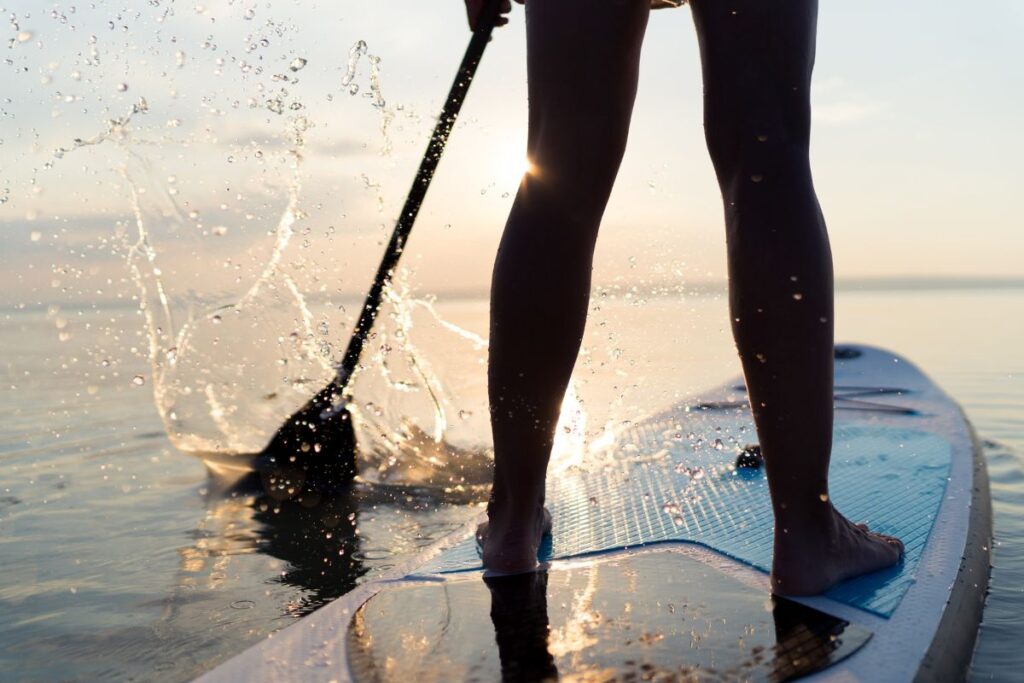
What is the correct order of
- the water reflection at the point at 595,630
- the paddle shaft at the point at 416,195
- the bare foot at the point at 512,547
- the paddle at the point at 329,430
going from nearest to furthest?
the water reflection at the point at 595,630
the bare foot at the point at 512,547
the paddle shaft at the point at 416,195
the paddle at the point at 329,430

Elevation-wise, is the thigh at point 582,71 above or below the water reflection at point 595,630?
above

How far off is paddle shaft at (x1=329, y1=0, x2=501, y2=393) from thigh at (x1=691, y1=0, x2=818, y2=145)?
0.77m

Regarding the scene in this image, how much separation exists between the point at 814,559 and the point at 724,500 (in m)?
0.41

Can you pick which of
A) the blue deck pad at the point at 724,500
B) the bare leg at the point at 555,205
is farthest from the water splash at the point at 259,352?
the bare leg at the point at 555,205

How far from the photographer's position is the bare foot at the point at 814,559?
1028 millimetres

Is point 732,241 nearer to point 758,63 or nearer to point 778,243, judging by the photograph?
point 778,243

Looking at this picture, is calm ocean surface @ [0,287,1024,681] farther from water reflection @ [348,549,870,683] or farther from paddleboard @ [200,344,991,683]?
water reflection @ [348,549,870,683]

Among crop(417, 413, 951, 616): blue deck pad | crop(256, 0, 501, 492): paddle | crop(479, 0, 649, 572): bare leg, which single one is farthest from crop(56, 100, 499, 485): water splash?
crop(479, 0, 649, 572): bare leg

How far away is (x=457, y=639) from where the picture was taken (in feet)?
3.11

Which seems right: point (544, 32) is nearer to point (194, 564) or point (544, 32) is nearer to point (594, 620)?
point (594, 620)

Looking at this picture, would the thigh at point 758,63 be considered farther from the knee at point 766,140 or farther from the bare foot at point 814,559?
the bare foot at point 814,559

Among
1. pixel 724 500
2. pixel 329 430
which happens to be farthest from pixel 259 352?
pixel 724 500

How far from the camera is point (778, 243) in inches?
38.9

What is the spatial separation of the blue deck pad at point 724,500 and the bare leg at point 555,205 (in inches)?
10.2
